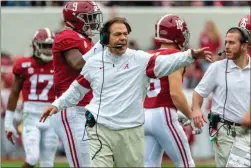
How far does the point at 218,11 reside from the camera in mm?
20281

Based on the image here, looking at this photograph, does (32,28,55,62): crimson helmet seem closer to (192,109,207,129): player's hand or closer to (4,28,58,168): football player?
(4,28,58,168): football player

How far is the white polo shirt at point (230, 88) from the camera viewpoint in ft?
27.9

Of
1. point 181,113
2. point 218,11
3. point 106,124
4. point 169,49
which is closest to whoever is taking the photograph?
point 106,124

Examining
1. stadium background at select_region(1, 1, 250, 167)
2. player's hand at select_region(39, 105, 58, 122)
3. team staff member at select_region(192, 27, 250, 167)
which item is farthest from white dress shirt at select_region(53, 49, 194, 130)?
stadium background at select_region(1, 1, 250, 167)

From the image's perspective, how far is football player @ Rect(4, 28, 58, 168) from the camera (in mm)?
11281

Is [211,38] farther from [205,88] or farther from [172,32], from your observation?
[205,88]

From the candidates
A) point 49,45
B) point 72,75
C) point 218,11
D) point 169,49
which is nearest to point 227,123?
point 169,49

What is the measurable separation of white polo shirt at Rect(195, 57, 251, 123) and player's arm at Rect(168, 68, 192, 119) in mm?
334

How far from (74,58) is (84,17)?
1.86ft

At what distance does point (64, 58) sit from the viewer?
30.7 feet

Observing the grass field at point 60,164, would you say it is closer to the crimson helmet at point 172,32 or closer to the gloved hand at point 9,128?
the gloved hand at point 9,128

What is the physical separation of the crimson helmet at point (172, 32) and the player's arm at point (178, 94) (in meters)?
0.50

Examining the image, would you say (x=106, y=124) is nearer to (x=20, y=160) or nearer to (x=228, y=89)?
(x=228, y=89)

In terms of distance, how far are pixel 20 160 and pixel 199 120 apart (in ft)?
27.3
